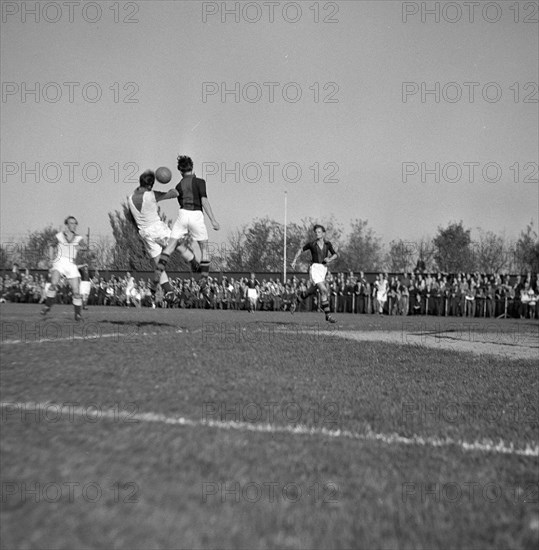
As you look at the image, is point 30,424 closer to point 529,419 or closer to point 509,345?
point 529,419

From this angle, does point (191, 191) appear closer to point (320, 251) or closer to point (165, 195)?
point (165, 195)

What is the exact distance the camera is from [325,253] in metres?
15.2

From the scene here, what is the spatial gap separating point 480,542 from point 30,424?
8.16ft

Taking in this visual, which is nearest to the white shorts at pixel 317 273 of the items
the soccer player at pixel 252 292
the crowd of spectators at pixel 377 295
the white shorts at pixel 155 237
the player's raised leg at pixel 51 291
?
the white shorts at pixel 155 237

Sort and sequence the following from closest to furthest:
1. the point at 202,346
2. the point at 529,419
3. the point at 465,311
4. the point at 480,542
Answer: the point at 480,542 < the point at 529,419 < the point at 202,346 < the point at 465,311

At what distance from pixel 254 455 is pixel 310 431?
68 cm

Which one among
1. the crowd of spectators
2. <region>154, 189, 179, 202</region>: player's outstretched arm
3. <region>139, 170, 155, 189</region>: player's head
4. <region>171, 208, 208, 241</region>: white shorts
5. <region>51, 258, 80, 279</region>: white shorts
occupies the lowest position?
the crowd of spectators

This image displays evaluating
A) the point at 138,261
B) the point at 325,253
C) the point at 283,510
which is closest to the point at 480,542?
the point at 283,510

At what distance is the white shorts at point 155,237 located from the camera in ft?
35.7

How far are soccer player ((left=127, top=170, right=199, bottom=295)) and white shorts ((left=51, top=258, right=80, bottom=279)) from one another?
11.2 ft

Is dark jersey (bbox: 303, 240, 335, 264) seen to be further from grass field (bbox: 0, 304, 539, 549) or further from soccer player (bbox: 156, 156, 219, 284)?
grass field (bbox: 0, 304, 539, 549)

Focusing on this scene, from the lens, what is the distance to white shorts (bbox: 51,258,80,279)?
1346 cm

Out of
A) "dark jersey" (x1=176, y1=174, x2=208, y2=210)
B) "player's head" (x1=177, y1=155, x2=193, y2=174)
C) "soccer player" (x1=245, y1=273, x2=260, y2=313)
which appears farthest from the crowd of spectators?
"player's head" (x1=177, y1=155, x2=193, y2=174)

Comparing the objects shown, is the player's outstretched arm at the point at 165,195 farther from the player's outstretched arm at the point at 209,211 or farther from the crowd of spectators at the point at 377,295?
the crowd of spectators at the point at 377,295
